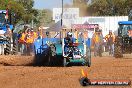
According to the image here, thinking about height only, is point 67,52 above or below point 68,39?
below

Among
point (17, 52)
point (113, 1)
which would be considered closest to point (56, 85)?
point (17, 52)

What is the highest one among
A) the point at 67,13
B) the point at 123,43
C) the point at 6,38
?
the point at 67,13

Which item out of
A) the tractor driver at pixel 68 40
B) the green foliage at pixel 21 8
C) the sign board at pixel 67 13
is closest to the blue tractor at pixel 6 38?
the tractor driver at pixel 68 40

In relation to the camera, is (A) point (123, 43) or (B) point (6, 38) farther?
(B) point (6, 38)

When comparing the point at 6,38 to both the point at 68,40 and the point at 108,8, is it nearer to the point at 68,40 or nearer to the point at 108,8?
the point at 68,40

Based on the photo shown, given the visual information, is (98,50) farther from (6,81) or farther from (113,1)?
(113,1)

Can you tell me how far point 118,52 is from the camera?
25.2 m

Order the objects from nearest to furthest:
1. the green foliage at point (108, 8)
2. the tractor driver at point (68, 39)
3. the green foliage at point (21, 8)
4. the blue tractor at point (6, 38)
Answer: the tractor driver at point (68, 39) → the blue tractor at point (6, 38) → the green foliage at point (21, 8) → the green foliage at point (108, 8)

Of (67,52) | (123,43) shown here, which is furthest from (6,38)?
(67,52)

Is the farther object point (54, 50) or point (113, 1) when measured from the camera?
point (113, 1)

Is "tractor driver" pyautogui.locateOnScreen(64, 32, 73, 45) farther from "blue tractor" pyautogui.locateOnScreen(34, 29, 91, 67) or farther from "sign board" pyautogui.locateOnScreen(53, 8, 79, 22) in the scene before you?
"sign board" pyautogui.locateOnScreen(53, 8, 79, 22)

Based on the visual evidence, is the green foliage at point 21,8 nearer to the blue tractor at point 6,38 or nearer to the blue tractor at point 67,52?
the blue tractor at point 6,38

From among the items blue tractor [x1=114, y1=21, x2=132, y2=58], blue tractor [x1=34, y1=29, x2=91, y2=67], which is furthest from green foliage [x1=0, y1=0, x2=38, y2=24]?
blue tractor [x1=34, y1=29, x2=91, y2=67]

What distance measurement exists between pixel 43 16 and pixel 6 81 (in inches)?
2569
